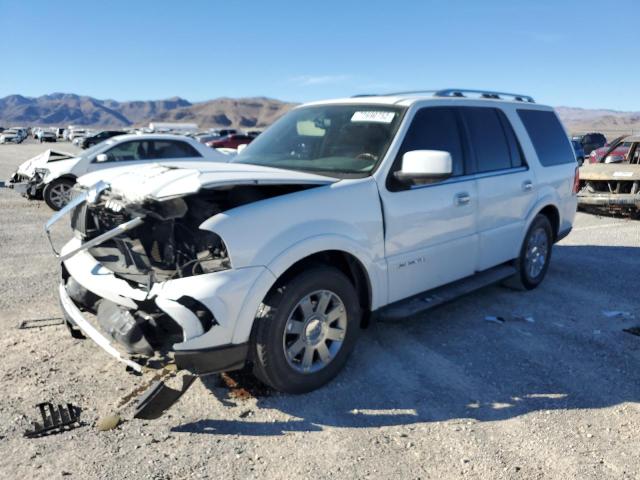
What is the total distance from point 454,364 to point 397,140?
1711mm

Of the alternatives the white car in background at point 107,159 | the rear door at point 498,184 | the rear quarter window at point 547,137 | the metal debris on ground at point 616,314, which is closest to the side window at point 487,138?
the rear door at point 498,184

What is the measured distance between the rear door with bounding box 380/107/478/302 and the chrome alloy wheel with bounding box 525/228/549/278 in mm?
1231

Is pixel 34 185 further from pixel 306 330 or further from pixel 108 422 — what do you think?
pixel 306 330

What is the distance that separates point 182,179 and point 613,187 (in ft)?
32.7

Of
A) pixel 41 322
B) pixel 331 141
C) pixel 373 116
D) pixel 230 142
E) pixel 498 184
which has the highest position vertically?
pixel 230 142

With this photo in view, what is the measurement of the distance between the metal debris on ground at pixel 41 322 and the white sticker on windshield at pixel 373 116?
305 centimetres

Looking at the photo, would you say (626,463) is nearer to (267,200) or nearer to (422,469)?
(422,469)

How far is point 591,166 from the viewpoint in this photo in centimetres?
1096

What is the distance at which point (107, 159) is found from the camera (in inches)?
438

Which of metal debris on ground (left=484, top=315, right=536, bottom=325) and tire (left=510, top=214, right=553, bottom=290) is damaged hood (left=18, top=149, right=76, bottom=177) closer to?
tire (left=510, top=214, right=553, bottom=290)

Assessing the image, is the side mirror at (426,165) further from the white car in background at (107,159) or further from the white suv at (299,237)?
the white car in background at (107,159)

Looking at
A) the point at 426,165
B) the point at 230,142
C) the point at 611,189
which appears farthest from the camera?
the point at 230,142

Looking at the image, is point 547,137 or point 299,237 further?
point 547,137

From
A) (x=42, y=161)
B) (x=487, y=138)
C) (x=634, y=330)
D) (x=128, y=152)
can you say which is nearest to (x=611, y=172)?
(x=634, y=330)
